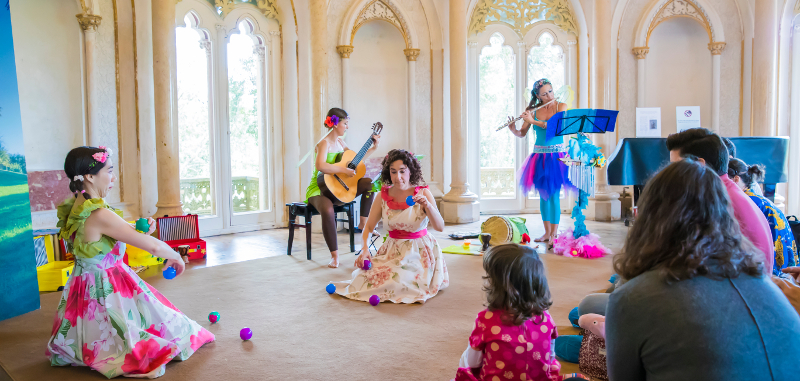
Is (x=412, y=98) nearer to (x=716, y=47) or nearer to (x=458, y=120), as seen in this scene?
(x=458, y=120)

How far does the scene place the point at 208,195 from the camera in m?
7.07

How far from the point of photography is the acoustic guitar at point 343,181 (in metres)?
5.20

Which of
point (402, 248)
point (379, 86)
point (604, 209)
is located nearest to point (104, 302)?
point (402, 248)

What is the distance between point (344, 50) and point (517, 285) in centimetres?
637

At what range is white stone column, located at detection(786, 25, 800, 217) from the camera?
7828mm

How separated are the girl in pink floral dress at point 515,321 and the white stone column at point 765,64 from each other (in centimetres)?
739

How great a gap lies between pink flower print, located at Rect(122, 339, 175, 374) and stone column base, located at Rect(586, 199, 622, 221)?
21.4ft

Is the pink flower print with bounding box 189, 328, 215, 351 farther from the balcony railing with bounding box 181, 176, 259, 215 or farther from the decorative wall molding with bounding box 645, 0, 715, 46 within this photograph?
the decorative wall molding with bounding box 645, 0, 715, 46

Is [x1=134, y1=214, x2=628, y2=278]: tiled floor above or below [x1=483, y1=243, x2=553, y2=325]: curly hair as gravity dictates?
below

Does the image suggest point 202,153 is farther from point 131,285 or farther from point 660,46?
point 660,46

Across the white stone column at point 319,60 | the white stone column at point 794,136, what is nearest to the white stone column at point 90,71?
the white stone column at point 319,60

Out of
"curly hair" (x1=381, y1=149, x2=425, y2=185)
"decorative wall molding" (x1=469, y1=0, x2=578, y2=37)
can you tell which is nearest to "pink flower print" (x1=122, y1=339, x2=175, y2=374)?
"curly hair" (x1=381, y1=149, x2=425, y2=185)

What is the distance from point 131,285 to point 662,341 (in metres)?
2.49

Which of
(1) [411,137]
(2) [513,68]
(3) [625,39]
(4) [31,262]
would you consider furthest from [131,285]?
(3) [625,39]
